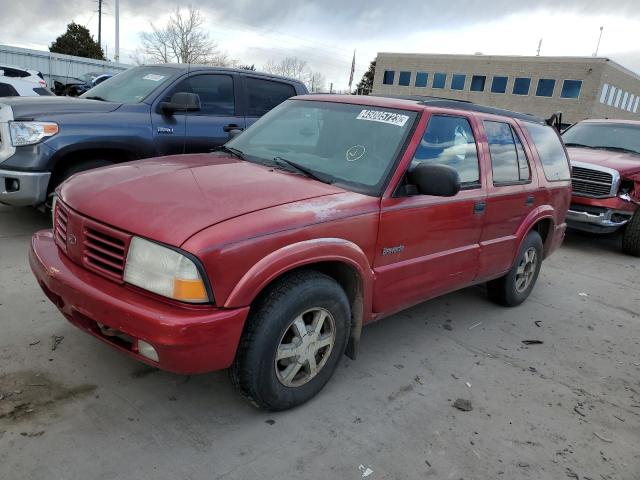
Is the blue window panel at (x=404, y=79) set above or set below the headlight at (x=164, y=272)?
above

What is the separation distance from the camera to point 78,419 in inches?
99.0

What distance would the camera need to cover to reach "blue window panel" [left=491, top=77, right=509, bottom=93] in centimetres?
4878

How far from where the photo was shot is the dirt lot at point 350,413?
7.74 ft

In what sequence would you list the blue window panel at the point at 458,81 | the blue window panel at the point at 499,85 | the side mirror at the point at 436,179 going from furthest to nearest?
1. the blue window panel at the point at 458,81
2. the blue window panel at the point at 499,85
3. the side mirror at the point at 436,179

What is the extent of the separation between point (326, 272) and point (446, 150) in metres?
1.28

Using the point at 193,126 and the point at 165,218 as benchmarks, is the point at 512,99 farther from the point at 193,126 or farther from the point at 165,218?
the point at 165,218

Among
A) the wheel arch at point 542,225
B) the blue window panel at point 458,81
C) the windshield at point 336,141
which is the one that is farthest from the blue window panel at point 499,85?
the windshield at point 336,141

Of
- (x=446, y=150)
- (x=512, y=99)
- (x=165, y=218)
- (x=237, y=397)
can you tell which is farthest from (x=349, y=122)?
(x=512, y=99)

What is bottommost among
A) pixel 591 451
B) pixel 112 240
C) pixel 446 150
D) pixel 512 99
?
pixel 591 451

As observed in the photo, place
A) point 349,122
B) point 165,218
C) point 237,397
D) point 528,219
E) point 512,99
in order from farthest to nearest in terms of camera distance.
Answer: point 512,99 → point 528,219 → point 349,122 → point 237,397 → point 165,218

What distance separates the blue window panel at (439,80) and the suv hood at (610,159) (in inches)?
1864

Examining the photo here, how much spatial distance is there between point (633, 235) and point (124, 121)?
23.1 ft

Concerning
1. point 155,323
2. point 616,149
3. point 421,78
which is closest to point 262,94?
point 155,323

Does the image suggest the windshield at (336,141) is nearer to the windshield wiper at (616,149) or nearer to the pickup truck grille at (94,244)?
the pickup truck grille at (94,244)
